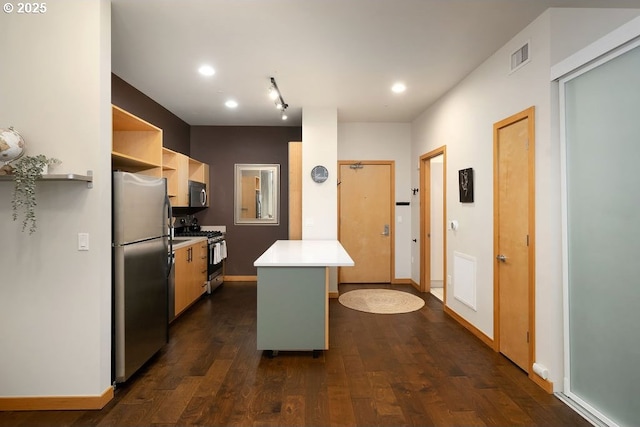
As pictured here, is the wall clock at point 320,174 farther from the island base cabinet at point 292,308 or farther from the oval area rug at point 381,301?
the island base cabinet at point 292,308

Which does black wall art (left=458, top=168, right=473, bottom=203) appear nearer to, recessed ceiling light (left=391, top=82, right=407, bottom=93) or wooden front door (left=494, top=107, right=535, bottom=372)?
wooden front door (left=494, top=107, right=535, bottom=372)

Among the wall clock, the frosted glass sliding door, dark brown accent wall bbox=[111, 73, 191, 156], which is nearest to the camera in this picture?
the frosted glass sliding door

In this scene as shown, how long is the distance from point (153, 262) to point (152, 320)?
0.50 meters

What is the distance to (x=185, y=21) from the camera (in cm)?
252

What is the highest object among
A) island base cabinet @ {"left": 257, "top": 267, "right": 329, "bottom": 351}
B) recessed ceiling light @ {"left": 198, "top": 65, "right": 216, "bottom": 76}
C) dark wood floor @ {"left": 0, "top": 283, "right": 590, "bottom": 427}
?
recessed ceiling light @ {"left": 198, "top": 65, "right": 216, "bottom": 76}

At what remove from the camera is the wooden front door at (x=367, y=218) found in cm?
564

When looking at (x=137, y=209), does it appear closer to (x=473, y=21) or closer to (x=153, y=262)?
(x=153, y=262)

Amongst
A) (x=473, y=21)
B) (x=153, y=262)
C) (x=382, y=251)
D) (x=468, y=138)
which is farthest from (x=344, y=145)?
(x=153, y=262)

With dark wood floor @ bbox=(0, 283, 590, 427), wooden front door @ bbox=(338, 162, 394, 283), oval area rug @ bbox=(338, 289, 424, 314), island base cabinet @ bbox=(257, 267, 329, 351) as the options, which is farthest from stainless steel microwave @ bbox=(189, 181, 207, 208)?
oval area rug @ bbox=(338, 289, 424, 314)

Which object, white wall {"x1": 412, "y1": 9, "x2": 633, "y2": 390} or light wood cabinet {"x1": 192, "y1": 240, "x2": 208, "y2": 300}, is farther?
light wood cabinet {"x1": 192, "y1": 240, "x2": 208, "y2": 300}

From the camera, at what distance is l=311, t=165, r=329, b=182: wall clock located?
468 centimetres

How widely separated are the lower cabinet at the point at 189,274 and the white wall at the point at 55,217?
1665mm

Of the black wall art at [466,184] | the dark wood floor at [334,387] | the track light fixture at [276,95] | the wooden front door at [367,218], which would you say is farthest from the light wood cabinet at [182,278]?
the black wall art at [466,184]

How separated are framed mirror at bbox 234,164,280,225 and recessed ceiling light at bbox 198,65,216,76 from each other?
244 cm
